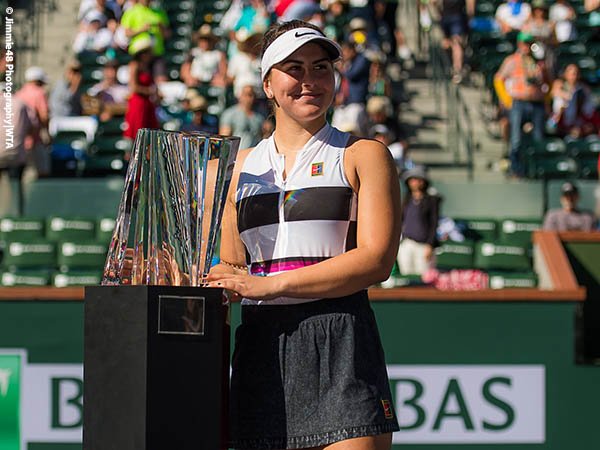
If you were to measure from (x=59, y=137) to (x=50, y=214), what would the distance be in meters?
→ 1.48

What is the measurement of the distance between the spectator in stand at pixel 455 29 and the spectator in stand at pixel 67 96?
4319 millimetres

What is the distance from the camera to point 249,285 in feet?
10.1

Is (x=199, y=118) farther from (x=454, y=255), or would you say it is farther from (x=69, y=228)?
(x=454, y=255)

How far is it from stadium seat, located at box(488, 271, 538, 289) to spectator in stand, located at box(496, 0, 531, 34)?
5.99m

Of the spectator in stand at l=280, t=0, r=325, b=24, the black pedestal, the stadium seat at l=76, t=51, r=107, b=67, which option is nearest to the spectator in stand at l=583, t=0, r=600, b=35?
the spectator in stand at l=280, t=0, r=325, b=24

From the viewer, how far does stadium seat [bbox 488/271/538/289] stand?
9.34 m

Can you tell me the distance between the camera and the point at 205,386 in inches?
115

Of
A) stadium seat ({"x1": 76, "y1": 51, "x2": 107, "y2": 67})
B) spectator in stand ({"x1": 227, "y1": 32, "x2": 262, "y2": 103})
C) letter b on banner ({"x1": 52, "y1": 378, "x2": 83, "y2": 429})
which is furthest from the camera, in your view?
stadium seat ({"x1": 76, "y1": 51, "x2": 107, "y2": 67})

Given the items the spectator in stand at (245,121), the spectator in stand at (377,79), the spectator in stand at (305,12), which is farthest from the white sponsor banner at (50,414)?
the spectator in stand at (377,79)

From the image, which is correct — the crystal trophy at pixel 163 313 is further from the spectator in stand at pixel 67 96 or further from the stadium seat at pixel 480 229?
the spectator in stand at pixel 67 96

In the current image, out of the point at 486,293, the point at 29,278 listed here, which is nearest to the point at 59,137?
the point at 29,278

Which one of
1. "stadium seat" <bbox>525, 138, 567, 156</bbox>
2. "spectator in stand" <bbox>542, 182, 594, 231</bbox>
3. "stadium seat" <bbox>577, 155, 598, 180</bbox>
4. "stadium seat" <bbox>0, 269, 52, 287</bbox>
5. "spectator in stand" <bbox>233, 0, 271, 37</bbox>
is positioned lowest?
"stadium seat" <bbox>0, 269, 52, 287</bbox>

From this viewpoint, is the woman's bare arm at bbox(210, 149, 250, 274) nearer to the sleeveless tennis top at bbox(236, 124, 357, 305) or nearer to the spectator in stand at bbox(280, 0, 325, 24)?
the sleeveless tennis top at bbox(236, 124, 357, 305)

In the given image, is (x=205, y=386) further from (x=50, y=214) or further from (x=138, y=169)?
(x=50, y=214)
